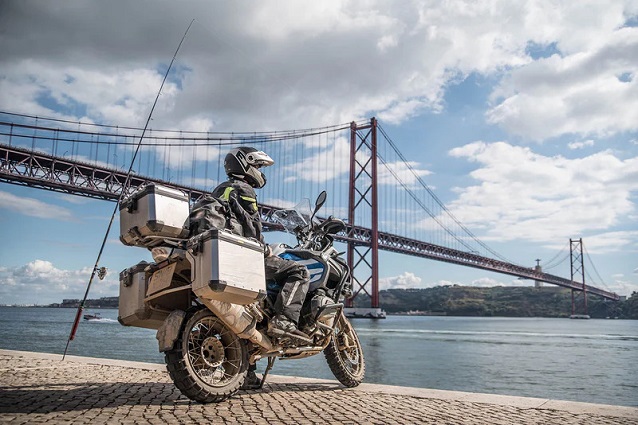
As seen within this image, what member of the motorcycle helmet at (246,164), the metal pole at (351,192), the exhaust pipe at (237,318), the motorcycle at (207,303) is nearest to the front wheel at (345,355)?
the motorcycle at (207,303)

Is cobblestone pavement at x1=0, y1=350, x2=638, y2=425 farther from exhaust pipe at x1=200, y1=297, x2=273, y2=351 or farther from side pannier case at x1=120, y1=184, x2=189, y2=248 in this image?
side pannier case at x1=120, y1=184, x2=189, y2=248

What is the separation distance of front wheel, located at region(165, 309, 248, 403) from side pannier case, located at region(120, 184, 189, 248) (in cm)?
54

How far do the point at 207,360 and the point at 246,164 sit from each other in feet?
4.58

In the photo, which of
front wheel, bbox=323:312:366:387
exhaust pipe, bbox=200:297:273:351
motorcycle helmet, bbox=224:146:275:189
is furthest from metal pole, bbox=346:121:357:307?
exhaust pipe, bbox=200:297:273:351

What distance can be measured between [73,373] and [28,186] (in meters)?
26.3

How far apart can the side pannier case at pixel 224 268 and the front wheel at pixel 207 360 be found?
1.14ft

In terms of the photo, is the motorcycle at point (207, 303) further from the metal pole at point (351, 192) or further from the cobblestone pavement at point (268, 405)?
the metal pole at point (351, 192)

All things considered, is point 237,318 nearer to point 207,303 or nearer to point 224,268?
point 207,303

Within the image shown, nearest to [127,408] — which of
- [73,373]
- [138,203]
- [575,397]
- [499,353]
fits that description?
[138,203]

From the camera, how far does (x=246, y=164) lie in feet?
14.1

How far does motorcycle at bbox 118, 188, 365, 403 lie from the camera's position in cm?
340

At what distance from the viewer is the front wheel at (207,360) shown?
3.46 metres

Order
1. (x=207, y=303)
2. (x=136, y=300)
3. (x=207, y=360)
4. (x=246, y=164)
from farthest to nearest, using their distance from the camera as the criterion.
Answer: (x=246, y=164) < (x=136, y=300) < (x=207, y=360) < (x=207, y=303)

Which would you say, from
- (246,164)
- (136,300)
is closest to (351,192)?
(246,164)
